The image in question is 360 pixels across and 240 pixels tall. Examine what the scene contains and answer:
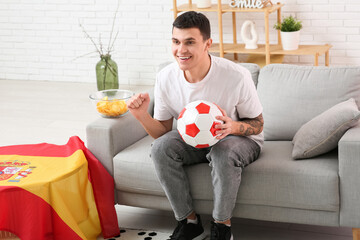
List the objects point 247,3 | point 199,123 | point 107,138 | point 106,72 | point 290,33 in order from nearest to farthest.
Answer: point 199,123 < point 107,138 < point 290,33 < point 247,3 < point 106,72

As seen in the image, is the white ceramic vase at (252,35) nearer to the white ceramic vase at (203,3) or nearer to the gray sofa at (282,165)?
the white ceramic vase at (203,3)

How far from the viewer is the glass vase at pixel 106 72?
5855 mm

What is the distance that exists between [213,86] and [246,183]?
473 mm

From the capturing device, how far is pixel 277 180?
8.84ft

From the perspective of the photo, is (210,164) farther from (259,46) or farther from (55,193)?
(259,46)

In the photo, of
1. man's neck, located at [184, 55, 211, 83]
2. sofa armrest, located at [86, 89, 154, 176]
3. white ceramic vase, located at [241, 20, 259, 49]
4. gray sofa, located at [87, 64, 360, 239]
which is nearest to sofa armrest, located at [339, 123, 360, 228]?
gray sofa, located at [87, 64, 360, 239]

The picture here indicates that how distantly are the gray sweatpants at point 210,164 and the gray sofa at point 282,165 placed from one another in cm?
6

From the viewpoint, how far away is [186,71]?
2857 millimetres

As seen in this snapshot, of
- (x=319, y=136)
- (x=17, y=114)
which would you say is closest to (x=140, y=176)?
(x=319, y=136)

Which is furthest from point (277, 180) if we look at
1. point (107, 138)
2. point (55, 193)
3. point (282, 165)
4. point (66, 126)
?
point (66, 126)

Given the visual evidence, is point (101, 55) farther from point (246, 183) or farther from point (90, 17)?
point (246, 183)

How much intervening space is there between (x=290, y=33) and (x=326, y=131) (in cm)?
260

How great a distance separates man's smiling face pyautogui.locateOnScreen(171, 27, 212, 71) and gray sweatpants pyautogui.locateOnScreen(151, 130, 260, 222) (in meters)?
0.37

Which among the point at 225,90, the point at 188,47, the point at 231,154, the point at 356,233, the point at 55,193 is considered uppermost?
the point at 188,47
